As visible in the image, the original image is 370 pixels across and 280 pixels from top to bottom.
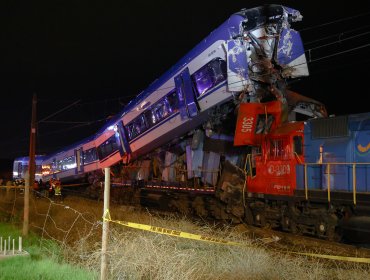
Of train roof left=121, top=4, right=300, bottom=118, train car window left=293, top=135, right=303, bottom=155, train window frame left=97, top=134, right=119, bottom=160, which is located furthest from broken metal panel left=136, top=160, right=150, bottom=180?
train car window left=293, top=135, right=303, bottom=155

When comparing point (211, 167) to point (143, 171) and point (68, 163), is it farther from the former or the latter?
point (68, 163)

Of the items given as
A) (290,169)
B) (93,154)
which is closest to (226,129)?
(290,169)

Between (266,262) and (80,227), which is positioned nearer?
(266,262)

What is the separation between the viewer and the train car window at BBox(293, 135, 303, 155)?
13266 mm

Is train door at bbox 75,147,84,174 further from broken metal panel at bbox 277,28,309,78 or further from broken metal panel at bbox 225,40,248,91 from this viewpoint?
broken metal panel at bbox 277,28,309,78

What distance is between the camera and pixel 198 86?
56.1 ft

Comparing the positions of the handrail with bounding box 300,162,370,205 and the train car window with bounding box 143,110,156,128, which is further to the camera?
the train car window with bounding box 143,110,156,128

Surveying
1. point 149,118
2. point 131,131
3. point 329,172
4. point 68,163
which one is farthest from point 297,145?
point 68,163

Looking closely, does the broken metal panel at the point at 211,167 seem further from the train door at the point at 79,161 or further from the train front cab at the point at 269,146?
the train door at the point at 79,161

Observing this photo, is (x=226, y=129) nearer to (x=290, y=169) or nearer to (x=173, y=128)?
(x=173, y=128)

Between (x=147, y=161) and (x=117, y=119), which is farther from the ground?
(x=117, y=119)

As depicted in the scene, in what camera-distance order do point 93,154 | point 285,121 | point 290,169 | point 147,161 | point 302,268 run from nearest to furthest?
point 302,268 → point 290,169 → point 285,121 → point 147,161 → point 93,154

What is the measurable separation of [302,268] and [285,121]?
26.6 ft

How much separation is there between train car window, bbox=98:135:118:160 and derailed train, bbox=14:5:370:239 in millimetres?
3596
